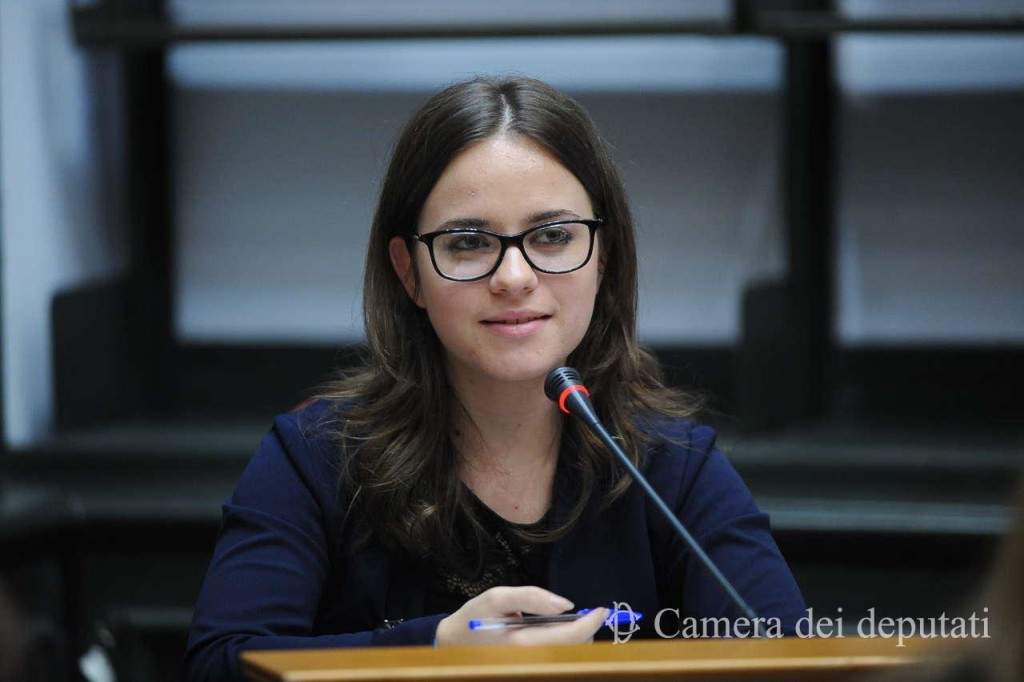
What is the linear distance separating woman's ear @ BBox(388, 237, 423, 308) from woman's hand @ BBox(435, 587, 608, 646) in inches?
20.1

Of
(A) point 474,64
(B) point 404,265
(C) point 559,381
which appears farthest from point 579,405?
(A) point 474,64

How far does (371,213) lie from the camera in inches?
118

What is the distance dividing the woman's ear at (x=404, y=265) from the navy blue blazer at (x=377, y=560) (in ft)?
0.62

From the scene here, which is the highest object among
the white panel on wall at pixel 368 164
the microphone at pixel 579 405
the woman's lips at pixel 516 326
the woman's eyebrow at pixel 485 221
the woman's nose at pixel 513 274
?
the white panel on wall at pixel 368 164

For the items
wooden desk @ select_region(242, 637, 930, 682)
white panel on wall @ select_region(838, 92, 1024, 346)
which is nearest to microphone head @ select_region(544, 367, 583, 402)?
wooden desk @ select_region(242, 637, 930, 682)

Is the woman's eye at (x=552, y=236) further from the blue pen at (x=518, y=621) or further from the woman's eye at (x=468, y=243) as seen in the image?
the blue pen at (x=518, y=621)

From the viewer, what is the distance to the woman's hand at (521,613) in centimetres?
128

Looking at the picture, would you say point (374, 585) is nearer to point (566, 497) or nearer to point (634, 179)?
point (566, 497)

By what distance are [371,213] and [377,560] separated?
1510 millimetres

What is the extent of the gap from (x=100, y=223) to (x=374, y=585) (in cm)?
180

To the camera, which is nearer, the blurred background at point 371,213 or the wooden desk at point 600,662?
the wooden desk at point 600,662

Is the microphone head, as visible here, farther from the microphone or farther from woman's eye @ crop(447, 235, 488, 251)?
woman's eye @ crop(447, 235, 488, 251)

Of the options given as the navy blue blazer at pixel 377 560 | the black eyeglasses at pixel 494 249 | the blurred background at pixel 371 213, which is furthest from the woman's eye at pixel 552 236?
the blurred background at pixel 371 213

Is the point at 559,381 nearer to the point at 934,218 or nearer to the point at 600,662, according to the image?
the point at 600,662
